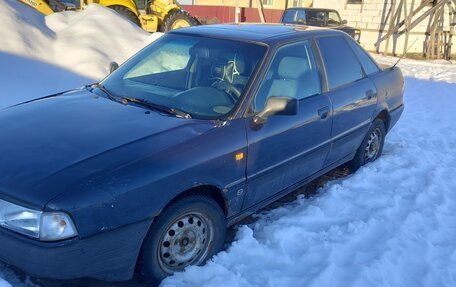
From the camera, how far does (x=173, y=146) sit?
8.75 ft

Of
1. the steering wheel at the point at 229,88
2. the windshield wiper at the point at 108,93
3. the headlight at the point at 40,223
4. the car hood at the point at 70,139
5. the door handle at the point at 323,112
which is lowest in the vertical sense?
the headlight at the point at 40,223

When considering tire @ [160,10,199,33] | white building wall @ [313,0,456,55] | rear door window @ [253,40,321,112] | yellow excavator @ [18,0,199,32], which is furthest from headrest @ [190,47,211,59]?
white building wall @ [313,0,456,55]

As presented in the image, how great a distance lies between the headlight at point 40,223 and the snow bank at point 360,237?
776 millimetres

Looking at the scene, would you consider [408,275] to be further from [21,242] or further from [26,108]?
[26,108]

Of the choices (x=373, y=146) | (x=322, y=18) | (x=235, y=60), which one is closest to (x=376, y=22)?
(x=322, y=18)

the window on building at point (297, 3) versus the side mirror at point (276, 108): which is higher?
the window on building at point (297, 3)

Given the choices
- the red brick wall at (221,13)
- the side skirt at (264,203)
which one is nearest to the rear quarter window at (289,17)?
the red brick wall at (221,13)

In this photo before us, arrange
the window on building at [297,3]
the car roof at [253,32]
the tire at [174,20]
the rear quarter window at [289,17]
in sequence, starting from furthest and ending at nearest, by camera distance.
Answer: the window on building at [297,3] → the rear quarter window at [289,17] → the tire at [174,20] → the car roof at [253,32]

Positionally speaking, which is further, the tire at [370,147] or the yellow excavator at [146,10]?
the yellow excavator at [146,10]

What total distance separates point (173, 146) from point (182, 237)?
575 mm

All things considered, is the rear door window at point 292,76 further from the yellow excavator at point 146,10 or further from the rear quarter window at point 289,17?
the rear quarter window at point 289,17

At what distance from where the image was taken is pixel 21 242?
7.21 ft

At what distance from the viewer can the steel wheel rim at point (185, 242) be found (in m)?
2.68

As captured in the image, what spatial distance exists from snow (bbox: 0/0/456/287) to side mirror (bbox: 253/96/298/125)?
0.86 metres
